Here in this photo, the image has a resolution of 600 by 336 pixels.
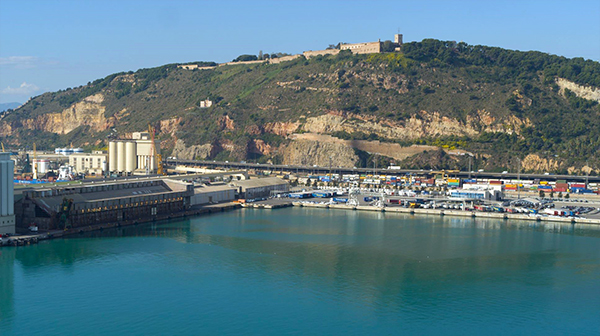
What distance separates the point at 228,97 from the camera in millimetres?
85688

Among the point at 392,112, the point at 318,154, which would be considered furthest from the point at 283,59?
the point at 318,154

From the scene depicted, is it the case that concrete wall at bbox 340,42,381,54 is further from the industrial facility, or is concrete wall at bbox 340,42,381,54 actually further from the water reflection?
the water reflection

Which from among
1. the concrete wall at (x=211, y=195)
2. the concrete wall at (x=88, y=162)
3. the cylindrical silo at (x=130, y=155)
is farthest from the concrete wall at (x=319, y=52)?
the concrete wall at (x=211, y=195)

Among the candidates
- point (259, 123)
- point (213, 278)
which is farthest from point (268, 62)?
point (213, 278)

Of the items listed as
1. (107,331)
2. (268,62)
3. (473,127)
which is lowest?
(107,331)

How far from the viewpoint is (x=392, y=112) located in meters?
70.2

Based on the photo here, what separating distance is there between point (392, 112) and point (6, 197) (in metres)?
47.3

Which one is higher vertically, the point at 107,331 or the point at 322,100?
the point at 322,100

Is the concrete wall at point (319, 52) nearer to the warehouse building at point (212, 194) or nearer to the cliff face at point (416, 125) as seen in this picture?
the cliff face at point (416, 125)

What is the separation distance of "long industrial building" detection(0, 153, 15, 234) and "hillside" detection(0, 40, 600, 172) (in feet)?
130

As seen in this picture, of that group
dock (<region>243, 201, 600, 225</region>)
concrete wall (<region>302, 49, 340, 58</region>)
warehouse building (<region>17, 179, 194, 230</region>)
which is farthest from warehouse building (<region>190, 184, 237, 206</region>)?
concrete wall (<region>302, 49, 340, 58</region>)

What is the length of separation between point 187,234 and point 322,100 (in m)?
42.5

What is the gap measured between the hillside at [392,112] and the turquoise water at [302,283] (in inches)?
1162

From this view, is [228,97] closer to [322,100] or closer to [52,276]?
[322,100]
